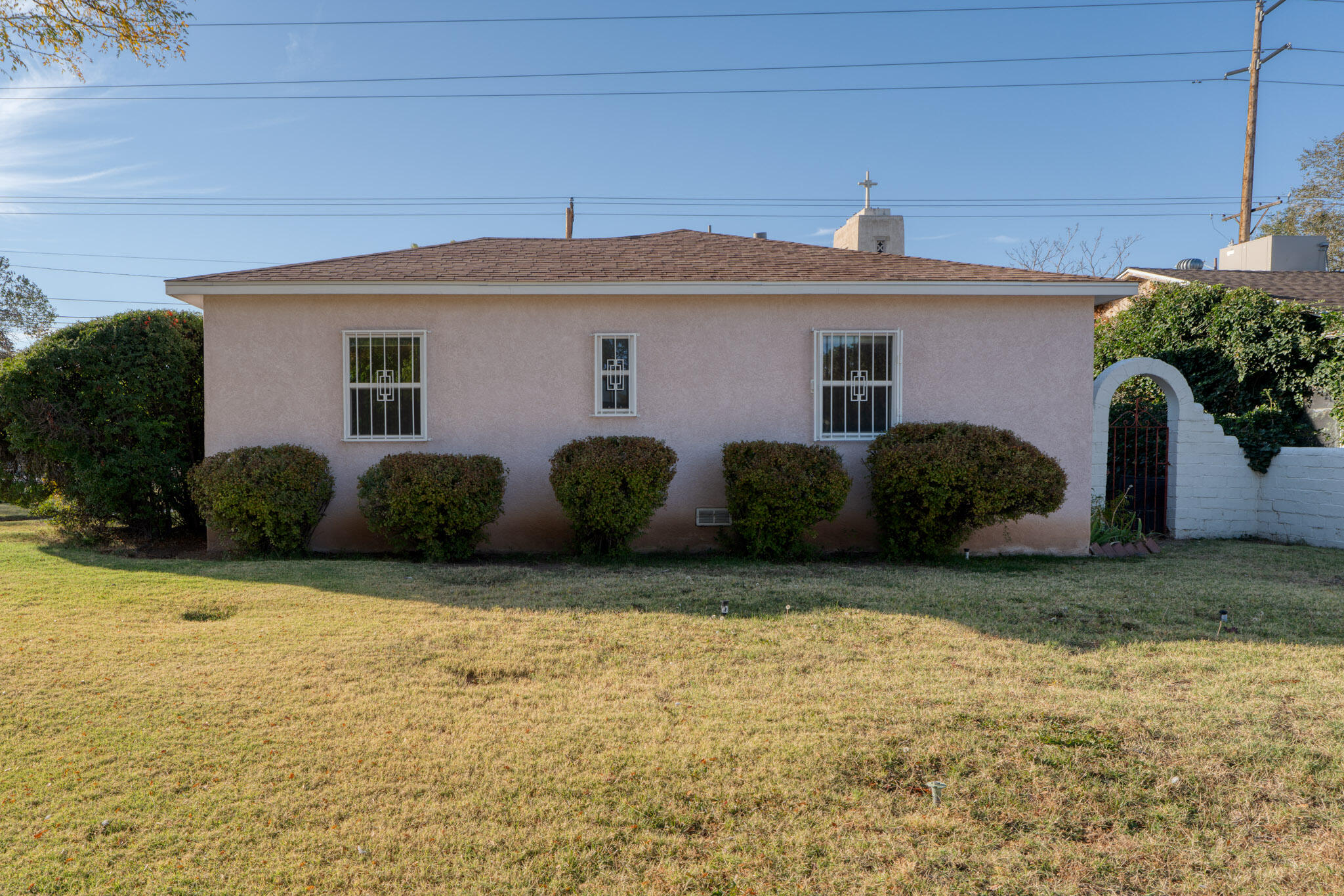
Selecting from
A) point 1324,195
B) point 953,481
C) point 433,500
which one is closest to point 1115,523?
point 953,481

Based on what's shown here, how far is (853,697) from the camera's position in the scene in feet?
14.4

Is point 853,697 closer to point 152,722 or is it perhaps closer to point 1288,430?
point 152,722

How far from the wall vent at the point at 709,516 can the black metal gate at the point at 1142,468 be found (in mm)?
5734

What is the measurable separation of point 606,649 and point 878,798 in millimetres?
2457

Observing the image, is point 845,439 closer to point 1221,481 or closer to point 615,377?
point 615,377

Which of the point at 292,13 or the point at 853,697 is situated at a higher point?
the point at 292,13

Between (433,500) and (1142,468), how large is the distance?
10057mm

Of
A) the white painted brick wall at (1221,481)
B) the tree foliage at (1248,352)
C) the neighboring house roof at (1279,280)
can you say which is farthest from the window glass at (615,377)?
the neighboring house roof at (1279,280)

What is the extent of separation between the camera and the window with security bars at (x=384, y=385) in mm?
9453

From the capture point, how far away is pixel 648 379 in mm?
9570

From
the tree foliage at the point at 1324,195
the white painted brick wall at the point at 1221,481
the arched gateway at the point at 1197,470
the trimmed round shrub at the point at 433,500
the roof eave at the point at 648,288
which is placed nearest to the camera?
the trimmed round shrub at the point at 433,500

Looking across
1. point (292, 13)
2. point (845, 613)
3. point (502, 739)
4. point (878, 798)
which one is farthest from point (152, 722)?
point (292, 13)

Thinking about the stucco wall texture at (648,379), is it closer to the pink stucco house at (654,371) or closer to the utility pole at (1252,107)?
the pink stucco house at (654,371)

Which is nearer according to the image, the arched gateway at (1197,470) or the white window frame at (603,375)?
the white window frame at (603,375)
